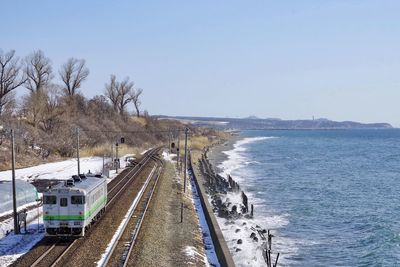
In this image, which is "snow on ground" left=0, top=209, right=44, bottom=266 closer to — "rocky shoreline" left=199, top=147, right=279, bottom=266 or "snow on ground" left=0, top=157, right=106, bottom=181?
"rocky shoreline" left=199, top=147, right=279, bottom=266

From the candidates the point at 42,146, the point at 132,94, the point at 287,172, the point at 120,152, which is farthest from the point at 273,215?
the point at 132,94

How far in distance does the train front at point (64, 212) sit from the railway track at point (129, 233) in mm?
2013

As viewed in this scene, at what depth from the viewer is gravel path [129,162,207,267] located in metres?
21.6

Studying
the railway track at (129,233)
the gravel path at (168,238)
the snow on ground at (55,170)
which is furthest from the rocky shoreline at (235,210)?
the snow on ground at (55,170)

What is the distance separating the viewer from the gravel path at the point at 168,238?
21594 mm

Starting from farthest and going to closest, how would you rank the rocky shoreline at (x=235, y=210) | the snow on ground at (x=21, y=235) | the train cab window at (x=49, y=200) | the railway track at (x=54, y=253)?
the rocky shoreline at (x=235, y=210) < the train cab window at (x=49, y=200) < the snow on ground at (x=21, y=235) < the railway track at (x=54, y=253)

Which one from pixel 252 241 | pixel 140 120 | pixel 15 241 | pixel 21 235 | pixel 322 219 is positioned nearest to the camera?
pixel 15 241

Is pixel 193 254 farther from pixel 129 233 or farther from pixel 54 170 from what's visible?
pixel 54 170

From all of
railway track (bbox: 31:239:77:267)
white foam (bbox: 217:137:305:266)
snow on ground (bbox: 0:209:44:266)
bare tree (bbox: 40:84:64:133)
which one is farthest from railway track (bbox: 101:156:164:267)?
bare tree (bbox: 40:84:64:133)

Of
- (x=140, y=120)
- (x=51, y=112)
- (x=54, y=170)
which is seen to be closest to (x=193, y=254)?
(x=54, y=170)

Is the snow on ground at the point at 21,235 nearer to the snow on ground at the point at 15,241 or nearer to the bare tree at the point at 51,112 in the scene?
the snow on ground at the point at 15,241

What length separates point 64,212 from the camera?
24359 millimetres

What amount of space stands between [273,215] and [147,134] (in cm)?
9197

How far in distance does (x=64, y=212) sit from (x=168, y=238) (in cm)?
516
